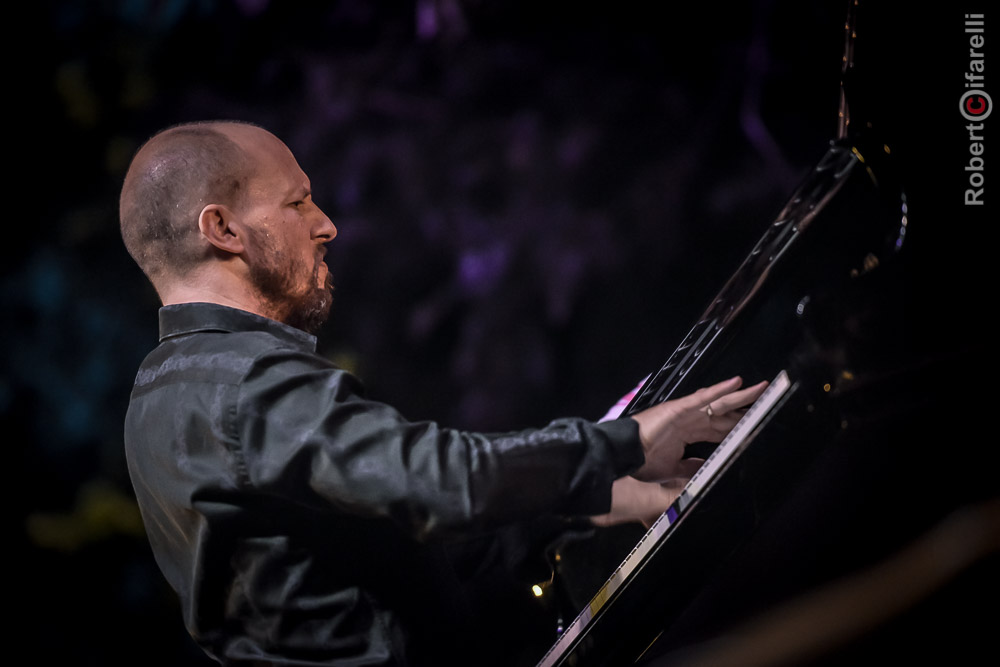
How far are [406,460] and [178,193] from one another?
58 centimetres

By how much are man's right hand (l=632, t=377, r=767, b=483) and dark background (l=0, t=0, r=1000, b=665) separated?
0.99 m

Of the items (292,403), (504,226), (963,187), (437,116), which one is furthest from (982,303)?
(437,116)

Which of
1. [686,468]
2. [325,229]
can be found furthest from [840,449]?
[325,229]

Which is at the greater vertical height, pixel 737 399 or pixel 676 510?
pixel 737 399

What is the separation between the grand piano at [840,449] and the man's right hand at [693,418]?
0.05m

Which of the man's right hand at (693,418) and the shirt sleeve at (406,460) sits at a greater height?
the man's right hand at (693,418)

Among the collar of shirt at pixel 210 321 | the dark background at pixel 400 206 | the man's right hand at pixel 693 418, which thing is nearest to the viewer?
the man's right hand at pixel 693 418

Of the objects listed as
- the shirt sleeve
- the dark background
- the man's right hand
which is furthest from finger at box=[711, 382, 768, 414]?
the dark background

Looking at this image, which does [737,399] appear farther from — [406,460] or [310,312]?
[310,312]

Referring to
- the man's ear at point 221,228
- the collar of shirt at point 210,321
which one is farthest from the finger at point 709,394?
the man's ear at point 221,228

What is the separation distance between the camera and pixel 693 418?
3.30 ft

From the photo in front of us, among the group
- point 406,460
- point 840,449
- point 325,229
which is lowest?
point 840,449

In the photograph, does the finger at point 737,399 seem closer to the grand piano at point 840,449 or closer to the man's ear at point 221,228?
the grand piano at point 840,449

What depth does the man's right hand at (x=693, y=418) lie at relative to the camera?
99 cm
